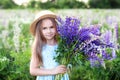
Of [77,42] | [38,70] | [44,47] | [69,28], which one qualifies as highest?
[69,28]

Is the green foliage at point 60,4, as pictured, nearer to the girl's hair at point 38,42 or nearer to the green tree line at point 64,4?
the green tree line at point 64,4

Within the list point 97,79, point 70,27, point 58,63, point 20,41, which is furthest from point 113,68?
point 20,41

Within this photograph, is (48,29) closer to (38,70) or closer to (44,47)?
(44,47)

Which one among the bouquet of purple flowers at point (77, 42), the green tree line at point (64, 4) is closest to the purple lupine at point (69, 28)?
the bouquet of purple flowers at point (77, 42)

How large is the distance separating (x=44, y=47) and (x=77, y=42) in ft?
1.75

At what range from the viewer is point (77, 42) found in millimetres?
4629

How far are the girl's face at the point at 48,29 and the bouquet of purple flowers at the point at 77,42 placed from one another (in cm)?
17

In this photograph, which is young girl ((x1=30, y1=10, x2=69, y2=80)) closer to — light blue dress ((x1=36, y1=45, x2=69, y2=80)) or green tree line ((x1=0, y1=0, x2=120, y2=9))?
light blue dress ((x1=36, y1=45, x2=69, y2=80))

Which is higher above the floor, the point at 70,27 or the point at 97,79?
the point at 70,27

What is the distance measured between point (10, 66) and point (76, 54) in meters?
1.91

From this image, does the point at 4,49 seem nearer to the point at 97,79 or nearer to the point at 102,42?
the point at 97,79

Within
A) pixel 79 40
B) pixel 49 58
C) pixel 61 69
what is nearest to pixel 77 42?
pixel 79 40

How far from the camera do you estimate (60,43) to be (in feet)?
15.4

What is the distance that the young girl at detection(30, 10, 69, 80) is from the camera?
491cm
